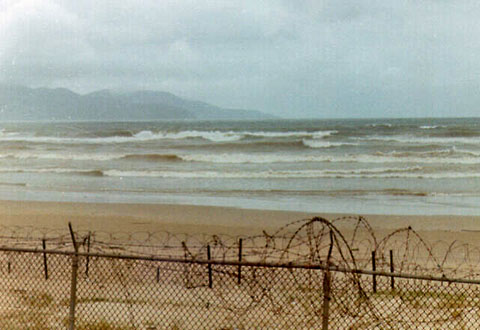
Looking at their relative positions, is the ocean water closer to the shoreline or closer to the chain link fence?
the shoreline

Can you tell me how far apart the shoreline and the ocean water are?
4.04 ft

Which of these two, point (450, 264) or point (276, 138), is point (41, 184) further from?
point (276, 138)

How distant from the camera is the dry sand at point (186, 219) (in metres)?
15.5

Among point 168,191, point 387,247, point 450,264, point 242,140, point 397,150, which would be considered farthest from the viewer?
point 242,140

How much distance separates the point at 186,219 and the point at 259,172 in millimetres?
14325

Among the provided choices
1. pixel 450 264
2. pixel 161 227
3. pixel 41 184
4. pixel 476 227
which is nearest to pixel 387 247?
pixel 450 264

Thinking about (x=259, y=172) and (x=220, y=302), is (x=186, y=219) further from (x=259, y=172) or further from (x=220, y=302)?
(x=259, y=172)

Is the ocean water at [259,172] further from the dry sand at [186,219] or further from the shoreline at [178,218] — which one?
the dry sand at [186,219]

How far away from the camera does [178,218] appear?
57.6ft

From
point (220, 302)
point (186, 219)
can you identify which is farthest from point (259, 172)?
point (220, 302)

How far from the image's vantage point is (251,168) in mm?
33406

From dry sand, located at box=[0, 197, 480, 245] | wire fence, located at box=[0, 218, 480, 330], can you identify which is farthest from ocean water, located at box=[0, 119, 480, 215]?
wire fence, located at box=[0, 218, 480, 330]

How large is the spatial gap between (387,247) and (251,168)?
67.8 ft

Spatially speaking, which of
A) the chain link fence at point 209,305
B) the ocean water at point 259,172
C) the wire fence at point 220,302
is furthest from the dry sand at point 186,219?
the chain link fence at point 209,305
